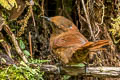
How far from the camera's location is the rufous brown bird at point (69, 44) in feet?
8.86

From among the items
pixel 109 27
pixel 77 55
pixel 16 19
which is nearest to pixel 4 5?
pixel 16 19

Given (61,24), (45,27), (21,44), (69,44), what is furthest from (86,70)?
(45,27)

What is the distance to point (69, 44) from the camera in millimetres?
3061

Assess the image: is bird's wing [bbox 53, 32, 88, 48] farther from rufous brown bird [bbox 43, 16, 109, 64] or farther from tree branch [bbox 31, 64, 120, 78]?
tree branch [bbox 31, 64, 120, 78]

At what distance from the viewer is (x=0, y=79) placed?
106 inches

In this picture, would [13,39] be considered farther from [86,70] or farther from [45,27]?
[86,70]

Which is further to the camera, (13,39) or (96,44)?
(13,39)

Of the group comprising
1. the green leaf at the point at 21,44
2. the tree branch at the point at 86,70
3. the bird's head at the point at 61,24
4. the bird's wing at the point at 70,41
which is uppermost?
the bird's head at the point at 61,24

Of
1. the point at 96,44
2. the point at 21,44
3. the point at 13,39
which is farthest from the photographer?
the point at 21,44

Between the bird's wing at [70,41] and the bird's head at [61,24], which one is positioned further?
the bird's head at [61,24]

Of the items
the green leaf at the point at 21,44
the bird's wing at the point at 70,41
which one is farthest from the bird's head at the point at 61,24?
the green leaf at the point at 21,44

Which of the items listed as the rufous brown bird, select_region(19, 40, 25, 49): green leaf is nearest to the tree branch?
the rufous brown bird

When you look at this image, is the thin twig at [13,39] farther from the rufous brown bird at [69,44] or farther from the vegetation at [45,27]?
the rufous brown bird at [69,44]

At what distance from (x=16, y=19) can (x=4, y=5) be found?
0.57m
